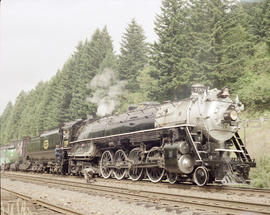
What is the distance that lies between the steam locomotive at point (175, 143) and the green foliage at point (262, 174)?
0.85m

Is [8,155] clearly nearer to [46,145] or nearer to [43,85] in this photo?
[46,145]

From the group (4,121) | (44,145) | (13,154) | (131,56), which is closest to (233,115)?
(44,145)

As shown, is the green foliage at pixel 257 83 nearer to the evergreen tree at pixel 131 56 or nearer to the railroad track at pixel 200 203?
the railroad track at pixel 200 203

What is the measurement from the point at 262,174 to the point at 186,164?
4.04 metres

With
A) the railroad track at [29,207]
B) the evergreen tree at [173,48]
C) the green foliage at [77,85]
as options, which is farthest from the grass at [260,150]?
the green foliage at [77,85]

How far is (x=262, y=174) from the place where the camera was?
42.7ft

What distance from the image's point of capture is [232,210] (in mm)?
6918

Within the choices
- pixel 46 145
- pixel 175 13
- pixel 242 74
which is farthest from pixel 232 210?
pixel 175 13

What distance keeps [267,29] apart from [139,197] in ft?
67.1

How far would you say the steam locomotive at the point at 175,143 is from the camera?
1108 centimetres

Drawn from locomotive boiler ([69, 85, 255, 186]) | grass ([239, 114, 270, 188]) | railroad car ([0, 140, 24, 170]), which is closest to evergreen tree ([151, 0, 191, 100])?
grass ([239, 114, 270, 188])

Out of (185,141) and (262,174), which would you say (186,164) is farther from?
(262,174)

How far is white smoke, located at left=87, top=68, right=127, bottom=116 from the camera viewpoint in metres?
41.8

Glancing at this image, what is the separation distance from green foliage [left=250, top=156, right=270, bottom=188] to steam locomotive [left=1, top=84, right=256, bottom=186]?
0.85 meters
